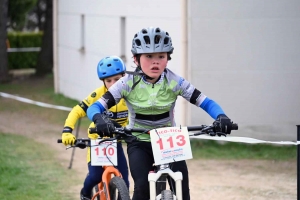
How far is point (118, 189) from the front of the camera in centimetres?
580

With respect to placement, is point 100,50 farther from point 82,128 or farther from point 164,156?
point 164,156

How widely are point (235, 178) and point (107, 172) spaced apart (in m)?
4.36

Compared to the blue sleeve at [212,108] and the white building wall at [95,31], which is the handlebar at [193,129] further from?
the white building wall at [95,31]

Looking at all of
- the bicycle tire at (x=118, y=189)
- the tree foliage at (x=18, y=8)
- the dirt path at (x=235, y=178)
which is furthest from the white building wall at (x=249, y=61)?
the tree foliage at (x=18, y=8)

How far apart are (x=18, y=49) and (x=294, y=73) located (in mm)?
23868

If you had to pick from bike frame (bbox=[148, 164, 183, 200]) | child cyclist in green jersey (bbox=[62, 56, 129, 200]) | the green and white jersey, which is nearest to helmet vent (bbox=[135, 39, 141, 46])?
the green and white jersey

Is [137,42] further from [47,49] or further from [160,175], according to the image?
[47,49]

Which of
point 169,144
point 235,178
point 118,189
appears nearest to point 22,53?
point 235,178

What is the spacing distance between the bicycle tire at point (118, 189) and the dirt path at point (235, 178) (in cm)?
288

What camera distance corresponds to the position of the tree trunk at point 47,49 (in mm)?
27656

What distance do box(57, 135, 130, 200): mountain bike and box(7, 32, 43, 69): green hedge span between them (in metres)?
27.2

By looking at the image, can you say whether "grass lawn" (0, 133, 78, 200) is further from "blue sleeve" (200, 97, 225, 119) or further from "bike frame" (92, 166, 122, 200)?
"blue sleeve" (200, 97, 225, 119)

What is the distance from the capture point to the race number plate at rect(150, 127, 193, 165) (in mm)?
5020

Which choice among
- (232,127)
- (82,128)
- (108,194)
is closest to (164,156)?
Result: (232,127)
